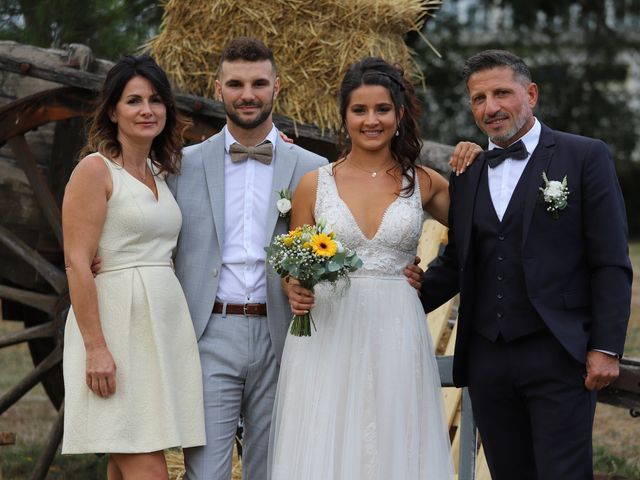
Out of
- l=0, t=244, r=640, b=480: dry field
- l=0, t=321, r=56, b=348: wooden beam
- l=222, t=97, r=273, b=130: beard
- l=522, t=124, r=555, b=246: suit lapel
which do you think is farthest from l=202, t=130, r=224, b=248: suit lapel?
l=0, t=244, r=640, b=480: dry field

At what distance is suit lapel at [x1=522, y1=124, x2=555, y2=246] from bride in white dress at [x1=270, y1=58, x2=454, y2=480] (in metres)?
0.47

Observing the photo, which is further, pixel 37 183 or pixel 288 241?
pixel 37 183

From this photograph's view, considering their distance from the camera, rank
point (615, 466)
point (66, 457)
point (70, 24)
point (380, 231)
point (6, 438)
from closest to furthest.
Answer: point (380, 231) → point (6, 438) → point (615, 466) → point (66, 457) → point (70, 24)

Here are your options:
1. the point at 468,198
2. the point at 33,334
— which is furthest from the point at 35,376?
the point at 468,198

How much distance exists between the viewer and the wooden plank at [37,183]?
6.13 meters

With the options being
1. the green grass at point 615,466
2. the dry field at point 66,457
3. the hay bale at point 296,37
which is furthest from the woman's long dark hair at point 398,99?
the green grass at point 615,466

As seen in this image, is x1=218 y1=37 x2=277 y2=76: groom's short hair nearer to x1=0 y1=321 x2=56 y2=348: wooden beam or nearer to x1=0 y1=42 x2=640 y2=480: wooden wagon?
x1=0 y1=42 x2=640 y2=480: wooden wagon

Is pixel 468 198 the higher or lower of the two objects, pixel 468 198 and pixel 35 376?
the higher

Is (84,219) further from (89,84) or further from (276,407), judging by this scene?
(89,84)

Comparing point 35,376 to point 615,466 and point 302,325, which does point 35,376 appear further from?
point 615,466

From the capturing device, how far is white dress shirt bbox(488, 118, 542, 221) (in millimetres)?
4074

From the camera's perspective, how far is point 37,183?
6207 millimetres

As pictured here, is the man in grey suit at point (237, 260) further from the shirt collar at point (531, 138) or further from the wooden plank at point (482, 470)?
the wooden plank at point (482, 470)

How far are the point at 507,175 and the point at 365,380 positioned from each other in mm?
914
